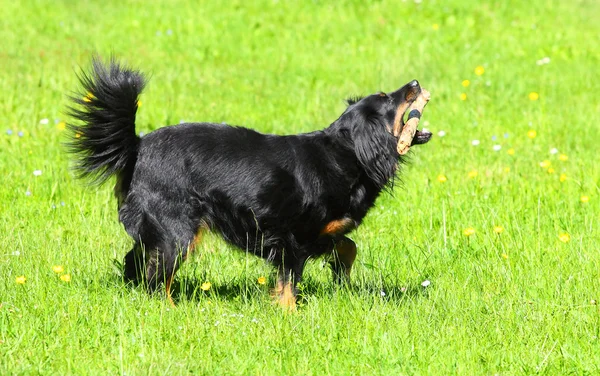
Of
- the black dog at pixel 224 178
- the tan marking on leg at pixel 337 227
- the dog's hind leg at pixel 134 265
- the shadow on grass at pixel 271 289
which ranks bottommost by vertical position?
the shadow on grass at pixel 271 289

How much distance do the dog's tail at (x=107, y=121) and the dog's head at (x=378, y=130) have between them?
116 cm

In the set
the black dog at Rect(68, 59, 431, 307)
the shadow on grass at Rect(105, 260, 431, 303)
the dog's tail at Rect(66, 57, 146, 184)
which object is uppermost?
the dog's tail at Rect(66, 57, 146, 184)

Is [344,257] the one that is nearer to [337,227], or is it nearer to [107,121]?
[337,227]

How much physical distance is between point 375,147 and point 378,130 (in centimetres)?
10

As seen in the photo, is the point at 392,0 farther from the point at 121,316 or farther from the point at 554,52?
the point at 121,316

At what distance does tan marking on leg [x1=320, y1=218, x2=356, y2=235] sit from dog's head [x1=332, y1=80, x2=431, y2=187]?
0.94 ft

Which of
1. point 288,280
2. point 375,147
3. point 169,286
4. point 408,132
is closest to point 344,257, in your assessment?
point 288,280

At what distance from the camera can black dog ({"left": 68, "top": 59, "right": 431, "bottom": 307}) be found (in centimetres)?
450

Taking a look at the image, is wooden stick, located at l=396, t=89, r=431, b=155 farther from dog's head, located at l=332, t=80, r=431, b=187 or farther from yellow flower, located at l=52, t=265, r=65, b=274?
yellow flower, located at l=52, t=265, r=65, b=274

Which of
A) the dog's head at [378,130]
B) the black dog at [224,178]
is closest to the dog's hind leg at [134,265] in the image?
the black dog at [224,178]

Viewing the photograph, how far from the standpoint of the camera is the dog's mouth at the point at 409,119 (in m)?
4.64

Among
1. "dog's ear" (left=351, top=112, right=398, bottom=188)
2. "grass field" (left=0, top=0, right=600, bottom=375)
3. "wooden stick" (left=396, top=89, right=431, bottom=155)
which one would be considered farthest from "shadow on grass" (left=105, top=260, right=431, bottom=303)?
"wooden stick" (left=396, top=89, right=431, bottom=155)

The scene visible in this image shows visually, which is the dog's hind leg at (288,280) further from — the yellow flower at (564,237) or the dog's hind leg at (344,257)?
the yellow flower at (564,237)

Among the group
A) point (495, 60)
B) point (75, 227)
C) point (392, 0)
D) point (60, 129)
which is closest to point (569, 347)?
point (75, 227)
